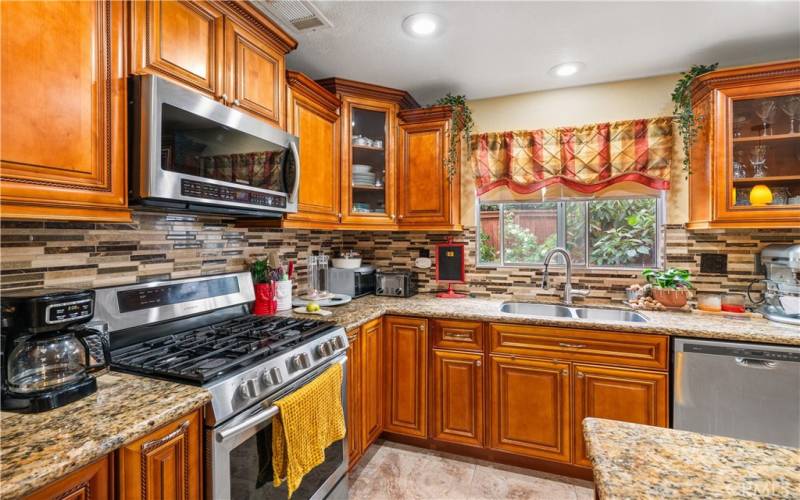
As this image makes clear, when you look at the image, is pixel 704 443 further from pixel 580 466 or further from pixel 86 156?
pixel 86 156

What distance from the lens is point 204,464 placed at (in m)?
1.16

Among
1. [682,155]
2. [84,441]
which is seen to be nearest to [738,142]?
[682,155]

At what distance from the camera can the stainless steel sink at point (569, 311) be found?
8.31ft

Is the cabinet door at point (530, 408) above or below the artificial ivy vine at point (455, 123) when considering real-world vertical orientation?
below

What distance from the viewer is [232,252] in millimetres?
2146

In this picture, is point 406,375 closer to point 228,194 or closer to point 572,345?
point 572,345

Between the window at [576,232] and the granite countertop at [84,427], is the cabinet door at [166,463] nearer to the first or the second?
the granite countertop at [84,427]

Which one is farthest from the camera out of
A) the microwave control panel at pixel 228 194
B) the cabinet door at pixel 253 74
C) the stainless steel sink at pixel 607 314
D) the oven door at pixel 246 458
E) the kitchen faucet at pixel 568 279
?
the kitchen faucet at pixel 568 279

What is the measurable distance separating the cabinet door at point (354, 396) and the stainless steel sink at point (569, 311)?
1.02 meters

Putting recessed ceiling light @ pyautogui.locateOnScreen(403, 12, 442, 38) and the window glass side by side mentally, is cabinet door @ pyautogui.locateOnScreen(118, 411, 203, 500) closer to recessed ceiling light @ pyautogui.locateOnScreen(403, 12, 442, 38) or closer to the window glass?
recessed ceiling light @ pyautogui.locateOnScreen(403, 12, 442, 38)

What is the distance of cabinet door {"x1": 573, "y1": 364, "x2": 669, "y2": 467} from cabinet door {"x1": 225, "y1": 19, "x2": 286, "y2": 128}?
212 centimetres

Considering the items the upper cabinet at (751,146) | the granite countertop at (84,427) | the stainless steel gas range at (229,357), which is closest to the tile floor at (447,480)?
the stainless steel gas range at (229,357)

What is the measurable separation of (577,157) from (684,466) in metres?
2.30

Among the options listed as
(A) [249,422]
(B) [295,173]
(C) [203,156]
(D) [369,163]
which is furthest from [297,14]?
(A) [249,422]
